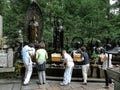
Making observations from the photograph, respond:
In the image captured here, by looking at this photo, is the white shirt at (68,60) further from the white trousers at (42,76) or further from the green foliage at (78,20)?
the green foliage at (78,20)

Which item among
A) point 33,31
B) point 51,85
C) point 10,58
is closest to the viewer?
point 51,85

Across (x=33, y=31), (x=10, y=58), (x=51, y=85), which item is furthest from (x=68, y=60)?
(x=33, y=31)

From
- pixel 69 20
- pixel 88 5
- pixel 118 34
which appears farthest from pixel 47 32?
pixel 118 34

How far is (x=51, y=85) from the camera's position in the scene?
44.7ft

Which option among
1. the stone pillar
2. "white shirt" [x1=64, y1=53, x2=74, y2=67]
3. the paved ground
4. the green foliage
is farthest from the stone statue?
"white shirt" [x1=64, y1=53, x2=74, y2=67]

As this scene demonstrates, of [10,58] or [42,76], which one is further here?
[10,58]

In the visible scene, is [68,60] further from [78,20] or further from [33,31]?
[78,20]

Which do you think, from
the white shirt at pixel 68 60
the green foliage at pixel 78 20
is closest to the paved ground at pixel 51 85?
the white shirt at pixel 68 60

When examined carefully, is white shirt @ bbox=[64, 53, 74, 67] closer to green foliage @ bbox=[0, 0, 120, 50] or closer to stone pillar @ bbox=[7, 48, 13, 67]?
stone pillar @ bbox=[7, 48, 13, 67]

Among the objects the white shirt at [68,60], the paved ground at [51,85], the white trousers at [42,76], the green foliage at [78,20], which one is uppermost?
the green foliage at [78,20]

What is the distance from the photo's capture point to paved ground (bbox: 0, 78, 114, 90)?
13025mm

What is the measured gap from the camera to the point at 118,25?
22.6m

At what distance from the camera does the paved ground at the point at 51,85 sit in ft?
42.7

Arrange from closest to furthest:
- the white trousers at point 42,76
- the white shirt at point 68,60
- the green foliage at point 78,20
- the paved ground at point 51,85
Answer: the paved ground at point 51,85 < the white trousers at point 42,76 < the white shirt at point 68,60 < the green foliage at point 78,20
